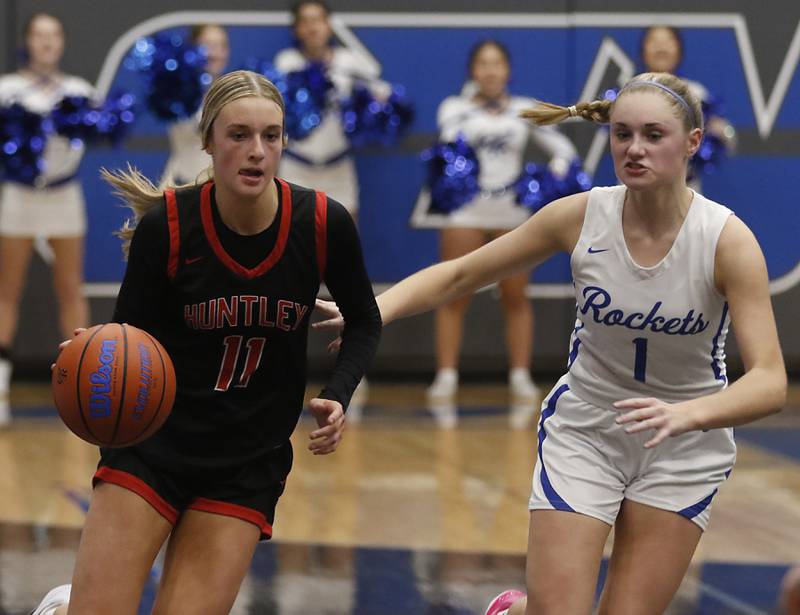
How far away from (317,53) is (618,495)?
613 cm

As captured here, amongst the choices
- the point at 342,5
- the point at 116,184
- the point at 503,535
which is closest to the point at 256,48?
the point at 342,5

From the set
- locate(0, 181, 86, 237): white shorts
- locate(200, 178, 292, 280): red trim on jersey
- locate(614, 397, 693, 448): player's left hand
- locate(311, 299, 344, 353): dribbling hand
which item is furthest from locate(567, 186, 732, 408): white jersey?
locate(0, 181, 86, 237): white shorts

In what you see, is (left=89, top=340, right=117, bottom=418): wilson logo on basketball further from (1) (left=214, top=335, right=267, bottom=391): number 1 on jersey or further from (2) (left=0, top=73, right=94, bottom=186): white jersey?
(2) (left=0, top=73, right=94, bottom=186): white jersey

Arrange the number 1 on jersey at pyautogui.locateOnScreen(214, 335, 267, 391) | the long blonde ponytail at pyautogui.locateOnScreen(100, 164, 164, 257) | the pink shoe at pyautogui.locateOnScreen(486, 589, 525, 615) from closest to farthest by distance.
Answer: the number 1 on jersey at pyautogui.locateOnScreen(214, 335, 267, 391), the long blonde ponytail at pyautogui.locateOnScreen(100, 164, 164, 257), the pink shoe at pyautogui.locateOnScreen(486, 589, 525, 615)

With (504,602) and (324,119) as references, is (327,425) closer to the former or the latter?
(504,602)

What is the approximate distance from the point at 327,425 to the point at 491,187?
6.09 metres

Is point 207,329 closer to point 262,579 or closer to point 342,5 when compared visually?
point 262,579

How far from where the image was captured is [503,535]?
230 inches

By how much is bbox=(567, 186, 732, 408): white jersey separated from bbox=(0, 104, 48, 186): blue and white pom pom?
19.0 feet

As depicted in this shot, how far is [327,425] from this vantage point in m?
3.44

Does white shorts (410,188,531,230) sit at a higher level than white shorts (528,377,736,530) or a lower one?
lower

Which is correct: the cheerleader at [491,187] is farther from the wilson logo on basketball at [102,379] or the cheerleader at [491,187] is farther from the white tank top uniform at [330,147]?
the wilson logo on basketball at [102,379]

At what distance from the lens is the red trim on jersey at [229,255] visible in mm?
3584

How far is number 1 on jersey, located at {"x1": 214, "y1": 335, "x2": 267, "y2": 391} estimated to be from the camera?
3605 millimetres
